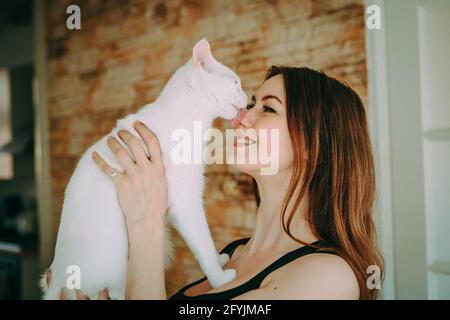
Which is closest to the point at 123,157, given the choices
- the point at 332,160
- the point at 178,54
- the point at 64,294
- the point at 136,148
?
the point at 136,148

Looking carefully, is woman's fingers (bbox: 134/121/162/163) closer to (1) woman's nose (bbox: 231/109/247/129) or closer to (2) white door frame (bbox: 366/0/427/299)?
(1) woman's nose (bbox: 231/109/247/129)

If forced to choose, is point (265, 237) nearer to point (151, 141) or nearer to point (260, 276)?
point (260, 276)

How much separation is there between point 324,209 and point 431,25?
0.45 metres

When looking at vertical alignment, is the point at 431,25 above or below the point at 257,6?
below

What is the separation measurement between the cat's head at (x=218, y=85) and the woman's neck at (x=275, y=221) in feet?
0.53

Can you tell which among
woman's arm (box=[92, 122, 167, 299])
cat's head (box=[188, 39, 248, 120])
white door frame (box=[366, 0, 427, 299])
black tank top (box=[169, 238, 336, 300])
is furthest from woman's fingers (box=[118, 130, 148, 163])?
white door frame (box=[366, 0, 427, 299])

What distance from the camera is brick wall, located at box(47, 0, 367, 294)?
1049 millimetres

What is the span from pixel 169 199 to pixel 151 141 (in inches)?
4.6

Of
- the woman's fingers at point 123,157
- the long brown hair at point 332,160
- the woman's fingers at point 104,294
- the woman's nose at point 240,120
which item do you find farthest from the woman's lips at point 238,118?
the woman's fingers at point 104,294

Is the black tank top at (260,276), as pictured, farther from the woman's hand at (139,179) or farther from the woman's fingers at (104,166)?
the woman's fingers at (104,166)

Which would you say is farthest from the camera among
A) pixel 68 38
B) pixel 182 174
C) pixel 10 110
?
pixel 10 110
